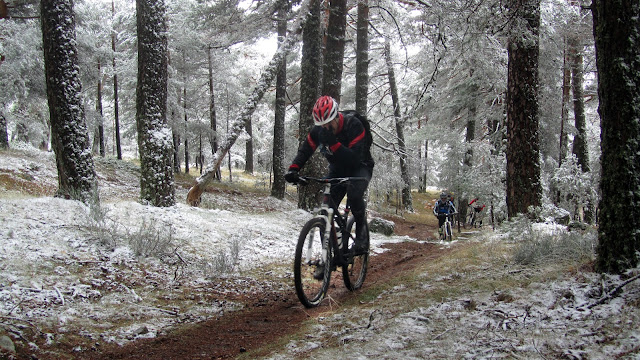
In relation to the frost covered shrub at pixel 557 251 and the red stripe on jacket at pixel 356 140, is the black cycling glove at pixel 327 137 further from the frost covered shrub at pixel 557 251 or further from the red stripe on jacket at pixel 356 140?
the frost covered shrub at pixel 557 251

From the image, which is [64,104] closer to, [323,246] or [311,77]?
[323,246]

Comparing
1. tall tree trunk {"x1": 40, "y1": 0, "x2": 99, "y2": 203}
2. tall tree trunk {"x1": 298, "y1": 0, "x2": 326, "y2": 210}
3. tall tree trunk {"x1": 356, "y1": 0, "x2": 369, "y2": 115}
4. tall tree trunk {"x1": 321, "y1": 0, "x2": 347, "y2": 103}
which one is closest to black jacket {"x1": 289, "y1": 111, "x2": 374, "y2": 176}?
tall tree trunk {"x1": 40, "y1": 0, "x2": 99, "y2": 203}

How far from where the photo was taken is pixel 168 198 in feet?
28.1

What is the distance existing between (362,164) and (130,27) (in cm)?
2294

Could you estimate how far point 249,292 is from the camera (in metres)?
5.32

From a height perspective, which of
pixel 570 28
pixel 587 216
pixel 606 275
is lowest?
pixel 587 216

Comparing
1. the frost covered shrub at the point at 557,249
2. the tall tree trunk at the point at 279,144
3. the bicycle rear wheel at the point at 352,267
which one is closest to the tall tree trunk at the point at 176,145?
the tall tree trunk at the point at 279,144

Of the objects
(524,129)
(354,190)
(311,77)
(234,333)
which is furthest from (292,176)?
(311,77)

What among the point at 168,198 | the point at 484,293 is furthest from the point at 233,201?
the point at 484,293

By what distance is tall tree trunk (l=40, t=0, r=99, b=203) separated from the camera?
23.0 feet

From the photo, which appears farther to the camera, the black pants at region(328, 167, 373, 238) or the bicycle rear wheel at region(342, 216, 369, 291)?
the bicycle rear wheel at region(342, 216, 369, 291)

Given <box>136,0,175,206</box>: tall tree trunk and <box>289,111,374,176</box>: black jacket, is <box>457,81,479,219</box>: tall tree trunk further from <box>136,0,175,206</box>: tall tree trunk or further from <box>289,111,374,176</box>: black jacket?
<box>289,111,374,176</box>: black jacket

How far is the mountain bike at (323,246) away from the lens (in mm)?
4375

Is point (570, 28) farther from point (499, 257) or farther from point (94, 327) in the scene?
point (94, 327)
